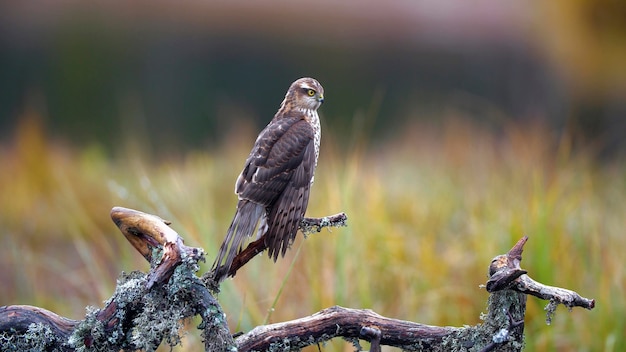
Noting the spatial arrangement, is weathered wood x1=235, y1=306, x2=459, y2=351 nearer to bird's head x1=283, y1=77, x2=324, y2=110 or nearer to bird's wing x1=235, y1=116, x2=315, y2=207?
bird's wing x1=235, y1=116, x2=315, y2=207

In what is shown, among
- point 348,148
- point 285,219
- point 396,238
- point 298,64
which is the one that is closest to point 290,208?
point 285,219

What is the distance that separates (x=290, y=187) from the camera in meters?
2.45

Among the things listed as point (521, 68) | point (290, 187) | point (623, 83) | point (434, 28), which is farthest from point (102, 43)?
point (290, 187)

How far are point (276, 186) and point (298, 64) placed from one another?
1782 cm

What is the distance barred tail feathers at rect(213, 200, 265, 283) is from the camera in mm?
1954

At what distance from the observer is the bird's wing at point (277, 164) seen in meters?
2.38

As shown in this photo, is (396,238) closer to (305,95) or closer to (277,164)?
(305,95)

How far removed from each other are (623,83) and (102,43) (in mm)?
17002

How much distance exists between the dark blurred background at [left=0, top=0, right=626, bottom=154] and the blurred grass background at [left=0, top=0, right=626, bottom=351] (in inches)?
3.6

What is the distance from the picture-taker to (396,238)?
4508 millimetres

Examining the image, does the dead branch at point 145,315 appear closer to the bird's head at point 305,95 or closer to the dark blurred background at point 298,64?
the bird's head at point 305,95

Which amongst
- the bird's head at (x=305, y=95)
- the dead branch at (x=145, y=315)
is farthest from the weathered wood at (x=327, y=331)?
the bird's head at (x=305, y=95)

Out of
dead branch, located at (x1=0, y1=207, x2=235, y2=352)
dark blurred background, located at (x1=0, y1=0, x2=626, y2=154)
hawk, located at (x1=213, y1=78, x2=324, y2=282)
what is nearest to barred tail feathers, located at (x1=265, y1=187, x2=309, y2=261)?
hawk, located at (x1=213, y1=78, x2=324, y2=282)

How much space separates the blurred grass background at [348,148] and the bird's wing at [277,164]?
1.55ft
